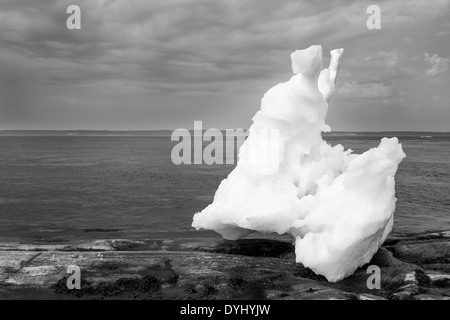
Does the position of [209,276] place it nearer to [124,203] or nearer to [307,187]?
[307,187]

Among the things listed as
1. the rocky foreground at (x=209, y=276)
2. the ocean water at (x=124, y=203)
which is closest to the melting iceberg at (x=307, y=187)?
the rocky foreground at (x=209, y=276)

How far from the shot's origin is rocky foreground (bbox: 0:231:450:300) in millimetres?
14297

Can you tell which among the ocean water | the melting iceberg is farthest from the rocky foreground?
the ocean water

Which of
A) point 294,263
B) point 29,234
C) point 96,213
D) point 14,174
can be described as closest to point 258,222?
point 294,263

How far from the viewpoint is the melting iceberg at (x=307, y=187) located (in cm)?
1592

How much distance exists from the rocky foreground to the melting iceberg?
1061 mm

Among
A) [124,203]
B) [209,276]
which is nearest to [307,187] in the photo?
[209,276]

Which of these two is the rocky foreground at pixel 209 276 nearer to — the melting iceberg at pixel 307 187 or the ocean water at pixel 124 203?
the melting iceberg at pixel 307 187

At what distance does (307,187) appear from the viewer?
1911cm

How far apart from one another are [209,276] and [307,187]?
5951 mm

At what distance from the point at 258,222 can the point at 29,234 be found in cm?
1577

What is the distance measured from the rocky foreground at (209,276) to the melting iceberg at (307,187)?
3.48 ft

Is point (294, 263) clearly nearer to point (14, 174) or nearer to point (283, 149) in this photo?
point (283, 149)

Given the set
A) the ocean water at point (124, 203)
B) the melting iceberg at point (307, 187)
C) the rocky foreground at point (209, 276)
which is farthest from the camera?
the ocean water at point (124, 203)
